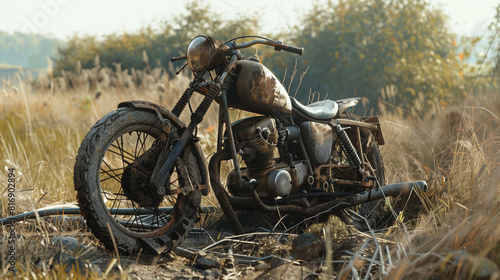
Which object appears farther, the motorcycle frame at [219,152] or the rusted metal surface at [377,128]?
the rusted metal surface at [377,128]

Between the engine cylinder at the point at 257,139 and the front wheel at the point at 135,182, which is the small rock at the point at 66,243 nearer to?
the front wheel at the point at 135,182

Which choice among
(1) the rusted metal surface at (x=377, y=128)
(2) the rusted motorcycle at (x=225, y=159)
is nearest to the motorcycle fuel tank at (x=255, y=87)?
(2) the rusted motorcycle at (x=225, y=159)

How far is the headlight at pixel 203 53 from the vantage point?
3279mm

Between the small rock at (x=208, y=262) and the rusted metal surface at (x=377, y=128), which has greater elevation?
the rusted metal surface at (x=377, y=128)

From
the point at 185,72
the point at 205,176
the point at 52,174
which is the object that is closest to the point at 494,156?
the point at 205,176

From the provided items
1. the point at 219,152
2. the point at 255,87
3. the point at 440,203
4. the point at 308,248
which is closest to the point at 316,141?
the point at 255,87

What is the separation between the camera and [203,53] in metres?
3.28

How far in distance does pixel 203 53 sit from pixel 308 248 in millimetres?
1299

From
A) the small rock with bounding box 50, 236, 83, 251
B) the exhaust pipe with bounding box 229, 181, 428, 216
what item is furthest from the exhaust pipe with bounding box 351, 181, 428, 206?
the small rock with bounding box 50, 236, 83, 251

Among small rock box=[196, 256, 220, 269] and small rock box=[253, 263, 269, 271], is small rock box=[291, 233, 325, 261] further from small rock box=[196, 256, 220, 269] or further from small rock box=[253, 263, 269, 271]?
small rock box=[196, 256, 220, 269]

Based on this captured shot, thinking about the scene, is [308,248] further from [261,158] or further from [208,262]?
[261,158]

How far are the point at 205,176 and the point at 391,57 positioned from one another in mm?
8308

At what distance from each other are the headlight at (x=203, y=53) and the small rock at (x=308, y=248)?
1.18 metres

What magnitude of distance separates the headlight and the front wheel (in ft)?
1.37
